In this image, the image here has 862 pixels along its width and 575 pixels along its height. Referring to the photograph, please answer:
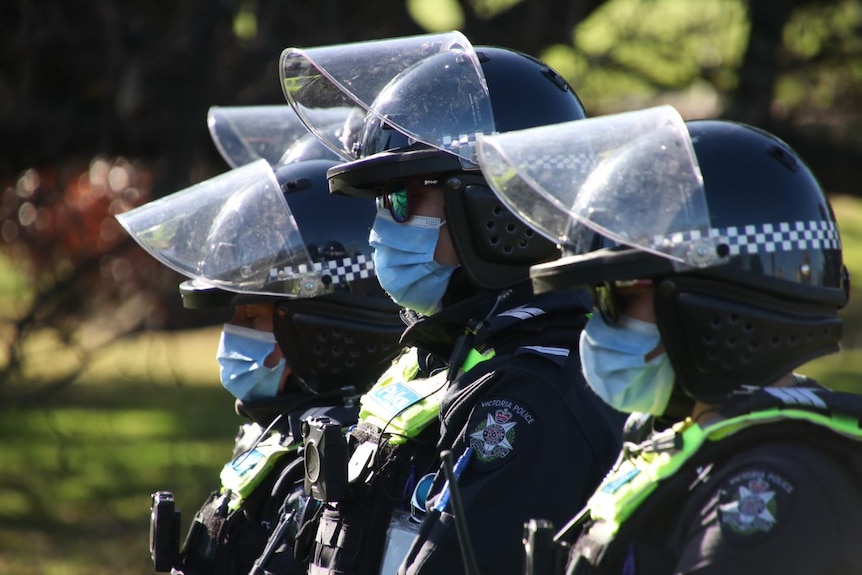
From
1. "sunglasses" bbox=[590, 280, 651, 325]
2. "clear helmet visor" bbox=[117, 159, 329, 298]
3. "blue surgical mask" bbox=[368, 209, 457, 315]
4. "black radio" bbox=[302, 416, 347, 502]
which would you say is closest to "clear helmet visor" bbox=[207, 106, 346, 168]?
"clear helmet visor" bbox=[117, 159, 329, 298]

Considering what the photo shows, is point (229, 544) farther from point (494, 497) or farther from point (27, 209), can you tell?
point (27, 209)

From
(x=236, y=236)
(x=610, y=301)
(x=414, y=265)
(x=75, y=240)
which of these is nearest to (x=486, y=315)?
(x=414, y=265)

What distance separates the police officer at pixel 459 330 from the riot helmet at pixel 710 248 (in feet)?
1.68

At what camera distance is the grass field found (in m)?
9.78

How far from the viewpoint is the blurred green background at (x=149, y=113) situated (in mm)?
9797

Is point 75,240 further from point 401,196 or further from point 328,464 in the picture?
point 328,464

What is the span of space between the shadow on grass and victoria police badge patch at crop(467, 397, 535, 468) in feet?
22.4

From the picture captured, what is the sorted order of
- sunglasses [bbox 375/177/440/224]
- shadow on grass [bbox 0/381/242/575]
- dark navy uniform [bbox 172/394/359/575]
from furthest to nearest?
1. shadow on grass [bbox 0/381/242/575]
2. dark navy uniform [bbox 172/394/359/575]
3. sunglasses [bbox 375/177/440/224]

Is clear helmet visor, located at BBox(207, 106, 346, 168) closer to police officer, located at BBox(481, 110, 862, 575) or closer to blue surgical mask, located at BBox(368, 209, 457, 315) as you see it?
blue surgical mask, located at BBox(368, 209, 457, 315)

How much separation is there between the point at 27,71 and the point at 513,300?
759 centimetres

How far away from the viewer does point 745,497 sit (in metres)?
2.23

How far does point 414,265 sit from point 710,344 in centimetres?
A: 117

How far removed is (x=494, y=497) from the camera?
2939 millimetres

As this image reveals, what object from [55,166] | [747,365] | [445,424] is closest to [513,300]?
[445,424]
